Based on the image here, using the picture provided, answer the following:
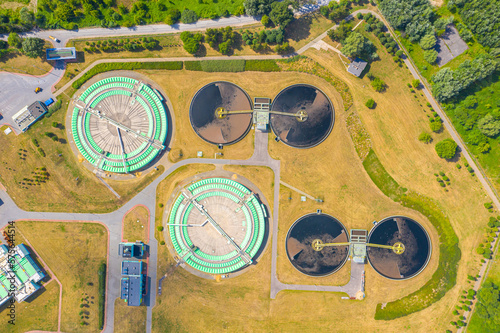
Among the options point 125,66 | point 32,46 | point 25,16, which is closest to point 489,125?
point 125,66

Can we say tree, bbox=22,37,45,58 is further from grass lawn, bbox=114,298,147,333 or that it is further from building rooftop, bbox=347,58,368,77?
building rooftop, bbox=347,58,368,77

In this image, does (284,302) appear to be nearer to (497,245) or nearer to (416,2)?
(497,245)

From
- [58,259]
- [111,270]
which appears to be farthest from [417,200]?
[58,259]

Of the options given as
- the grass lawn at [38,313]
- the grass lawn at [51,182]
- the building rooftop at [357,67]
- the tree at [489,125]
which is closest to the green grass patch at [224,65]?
the building rooftop at [357,67]

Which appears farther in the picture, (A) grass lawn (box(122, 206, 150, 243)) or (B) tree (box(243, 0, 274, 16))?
(A) grass lawn (box(122, 206, 150, 243))

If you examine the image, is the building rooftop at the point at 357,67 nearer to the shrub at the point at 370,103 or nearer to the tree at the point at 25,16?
the shrub at the point at 370,103

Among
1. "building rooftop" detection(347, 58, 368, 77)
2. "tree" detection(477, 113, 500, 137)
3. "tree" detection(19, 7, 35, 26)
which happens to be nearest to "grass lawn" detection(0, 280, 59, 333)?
"tree" detection(19, 7, 35, 26)

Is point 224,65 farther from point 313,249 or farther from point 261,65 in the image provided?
point 313,249
